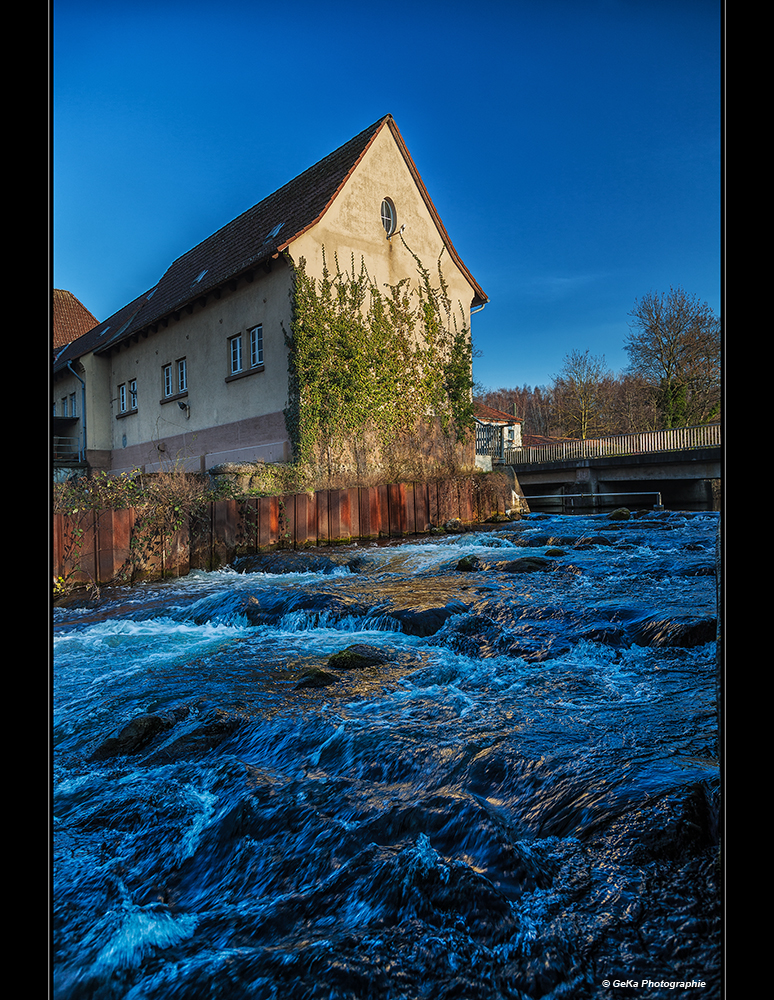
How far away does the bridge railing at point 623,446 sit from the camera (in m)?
22.5

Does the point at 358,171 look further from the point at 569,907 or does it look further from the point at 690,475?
the point at 569,907

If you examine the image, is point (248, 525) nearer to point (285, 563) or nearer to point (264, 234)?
point (285, 563)

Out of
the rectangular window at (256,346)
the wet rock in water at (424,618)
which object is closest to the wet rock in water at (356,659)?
the wet rock in water at (424,618)

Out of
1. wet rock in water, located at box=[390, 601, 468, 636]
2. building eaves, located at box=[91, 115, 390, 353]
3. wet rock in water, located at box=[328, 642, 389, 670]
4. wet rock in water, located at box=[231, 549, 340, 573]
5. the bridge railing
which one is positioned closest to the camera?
wet rock in water, located at box=[328, 642, 389, 670]

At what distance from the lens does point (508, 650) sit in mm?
5012

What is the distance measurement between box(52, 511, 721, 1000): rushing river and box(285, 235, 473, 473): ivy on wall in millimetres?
10211

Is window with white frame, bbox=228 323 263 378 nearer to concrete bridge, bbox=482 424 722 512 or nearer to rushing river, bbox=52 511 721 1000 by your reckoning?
A: concrete bridge, bbox=482 424 722 512

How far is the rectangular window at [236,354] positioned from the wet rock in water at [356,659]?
43.3 feet

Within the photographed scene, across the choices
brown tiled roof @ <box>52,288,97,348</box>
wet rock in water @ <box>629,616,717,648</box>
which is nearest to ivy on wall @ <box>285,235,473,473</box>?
wet rock in water @ <box>629,616,717,648</box>

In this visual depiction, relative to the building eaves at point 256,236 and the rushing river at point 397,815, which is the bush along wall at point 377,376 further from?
the rushing river at point 397,815

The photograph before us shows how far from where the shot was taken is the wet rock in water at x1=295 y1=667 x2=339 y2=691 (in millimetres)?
4277
